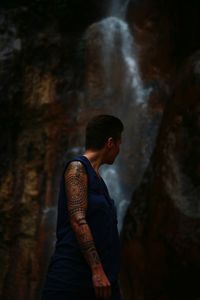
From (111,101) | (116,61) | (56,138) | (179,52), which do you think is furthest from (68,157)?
(179,52)

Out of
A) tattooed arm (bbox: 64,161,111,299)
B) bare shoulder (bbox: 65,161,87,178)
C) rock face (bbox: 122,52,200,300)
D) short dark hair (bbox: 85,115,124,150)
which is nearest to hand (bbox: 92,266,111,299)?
tattooed arm (bbox: 64,161,111,299)

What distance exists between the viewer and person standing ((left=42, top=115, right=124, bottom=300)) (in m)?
3.10

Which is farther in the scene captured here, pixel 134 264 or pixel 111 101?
pixel 111 101

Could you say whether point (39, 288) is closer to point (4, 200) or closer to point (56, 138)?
point (4, 200)

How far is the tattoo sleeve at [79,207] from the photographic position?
3.09 metres

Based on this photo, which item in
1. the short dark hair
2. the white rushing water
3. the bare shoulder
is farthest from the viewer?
the white rushing water

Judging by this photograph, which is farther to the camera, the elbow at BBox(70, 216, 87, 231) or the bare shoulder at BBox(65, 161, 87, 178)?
the bare shoulder at BBox(65, 161, 87, 178)

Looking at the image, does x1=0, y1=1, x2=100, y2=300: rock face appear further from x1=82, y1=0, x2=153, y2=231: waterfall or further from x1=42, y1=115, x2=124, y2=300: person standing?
x1=42, y1=115, x2=124, y2=300: person standing

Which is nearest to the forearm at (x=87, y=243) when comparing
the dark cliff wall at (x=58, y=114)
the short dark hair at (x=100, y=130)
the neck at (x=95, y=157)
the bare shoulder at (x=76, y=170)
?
the bare shoulder at (x=76, y=170)

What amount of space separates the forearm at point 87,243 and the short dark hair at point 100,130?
53 cm

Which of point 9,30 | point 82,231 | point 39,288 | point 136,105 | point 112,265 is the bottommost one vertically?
point 39,288

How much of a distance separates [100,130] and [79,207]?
523mm

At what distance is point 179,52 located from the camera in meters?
8.58

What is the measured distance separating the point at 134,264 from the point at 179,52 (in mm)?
4005
